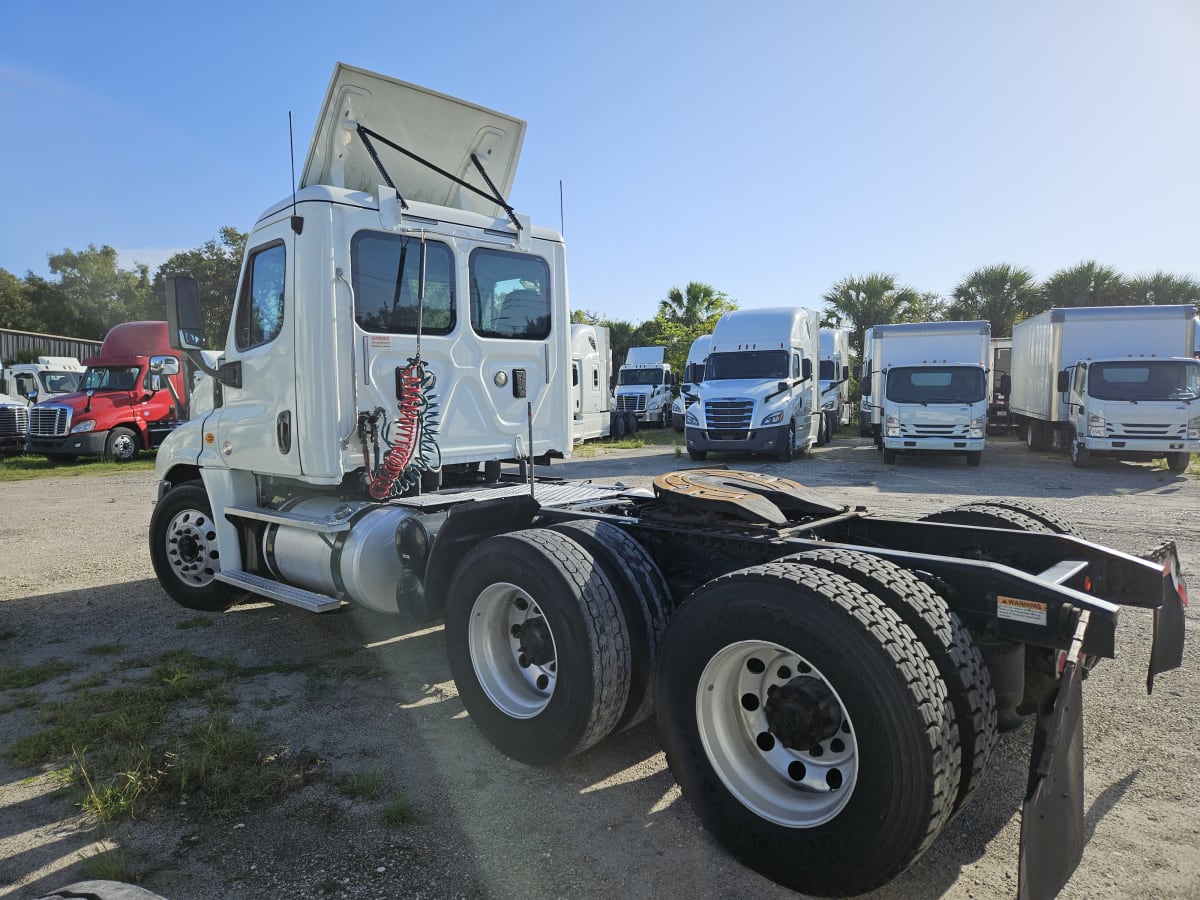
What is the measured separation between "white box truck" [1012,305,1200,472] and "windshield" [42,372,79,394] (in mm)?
24812

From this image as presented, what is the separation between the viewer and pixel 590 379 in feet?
71.5

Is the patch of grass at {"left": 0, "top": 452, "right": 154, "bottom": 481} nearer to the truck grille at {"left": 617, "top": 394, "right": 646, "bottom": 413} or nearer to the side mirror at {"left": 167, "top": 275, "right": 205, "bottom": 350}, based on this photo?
the side mirror at {"left": 167, "top": 275, "right": 205, "bottom": 350}

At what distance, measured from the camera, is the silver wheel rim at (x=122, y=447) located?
1889cm

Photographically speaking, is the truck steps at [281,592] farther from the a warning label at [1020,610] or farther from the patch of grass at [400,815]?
the a warning label at [1020,610]

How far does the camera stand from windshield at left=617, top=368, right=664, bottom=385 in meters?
30.6

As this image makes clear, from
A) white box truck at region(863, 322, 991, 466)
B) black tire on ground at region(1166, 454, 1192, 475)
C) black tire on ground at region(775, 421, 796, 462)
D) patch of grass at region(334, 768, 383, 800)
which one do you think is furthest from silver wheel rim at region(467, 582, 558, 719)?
black tire on ground at region(1166, 454, 1192, 475)

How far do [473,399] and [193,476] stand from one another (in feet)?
9.01

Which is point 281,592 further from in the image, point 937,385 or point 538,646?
point 937,385

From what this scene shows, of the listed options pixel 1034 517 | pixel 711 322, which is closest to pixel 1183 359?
pixel 1034 517

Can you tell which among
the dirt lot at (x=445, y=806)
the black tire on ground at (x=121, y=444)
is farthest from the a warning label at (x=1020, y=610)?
the black tire on ground at (x=121, y=444)

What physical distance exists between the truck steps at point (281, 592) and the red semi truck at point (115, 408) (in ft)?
47.7

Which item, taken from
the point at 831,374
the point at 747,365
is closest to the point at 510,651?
the point at 747,365

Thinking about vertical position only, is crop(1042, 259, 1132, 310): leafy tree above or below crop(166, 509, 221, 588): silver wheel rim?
above

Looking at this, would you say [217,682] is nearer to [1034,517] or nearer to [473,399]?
[473,399]
